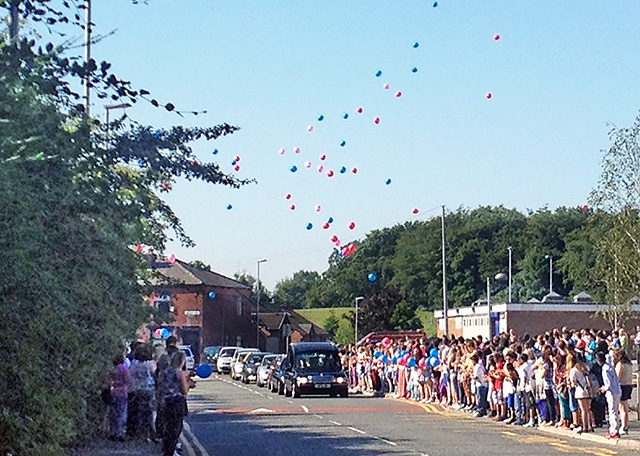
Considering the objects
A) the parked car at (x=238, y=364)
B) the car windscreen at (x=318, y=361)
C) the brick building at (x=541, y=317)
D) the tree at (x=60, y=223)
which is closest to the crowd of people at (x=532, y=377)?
the car windscreen at (x=318, y=361)

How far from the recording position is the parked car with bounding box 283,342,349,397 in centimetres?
4328

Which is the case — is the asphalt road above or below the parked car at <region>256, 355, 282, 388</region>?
below

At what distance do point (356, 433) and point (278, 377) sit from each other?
22933 millimetres

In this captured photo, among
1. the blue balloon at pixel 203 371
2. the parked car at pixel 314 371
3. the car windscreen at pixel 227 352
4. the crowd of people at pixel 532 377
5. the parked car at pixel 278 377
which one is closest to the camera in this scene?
the blue balloon at pixel 203 371

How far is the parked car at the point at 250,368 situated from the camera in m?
62.5

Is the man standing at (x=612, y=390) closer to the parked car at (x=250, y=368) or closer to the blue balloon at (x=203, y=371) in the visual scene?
the blue balloon at (x=203, y=371)

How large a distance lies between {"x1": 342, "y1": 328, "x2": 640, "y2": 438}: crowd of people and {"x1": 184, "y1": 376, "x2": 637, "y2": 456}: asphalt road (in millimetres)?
747

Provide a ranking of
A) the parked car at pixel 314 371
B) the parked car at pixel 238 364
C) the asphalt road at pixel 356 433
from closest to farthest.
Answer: the asphalt road at pixel 356 433, the parked car at pixel 314 371, the parked car at pixel 238 364

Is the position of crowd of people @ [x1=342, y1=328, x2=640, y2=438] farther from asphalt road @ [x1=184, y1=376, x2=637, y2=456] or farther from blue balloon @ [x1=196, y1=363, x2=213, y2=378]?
blue balloon @ [x1=196, y1=363, x2=213, y2=378]

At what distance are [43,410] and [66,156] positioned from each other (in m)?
2.90

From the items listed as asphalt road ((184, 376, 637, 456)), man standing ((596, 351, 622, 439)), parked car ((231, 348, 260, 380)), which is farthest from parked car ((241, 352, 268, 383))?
man standing ((596, 351, 622, 439))

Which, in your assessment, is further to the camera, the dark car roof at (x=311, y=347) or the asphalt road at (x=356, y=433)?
the dark car roof at (x=311, y=347)

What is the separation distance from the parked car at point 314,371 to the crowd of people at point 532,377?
9.65ft

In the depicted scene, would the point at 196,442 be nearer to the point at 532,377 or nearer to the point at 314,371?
the point at 532,377
